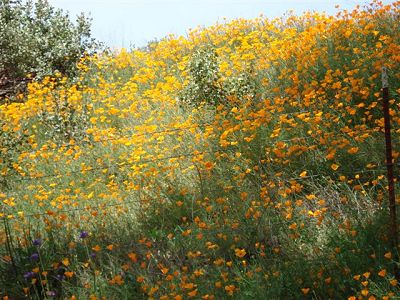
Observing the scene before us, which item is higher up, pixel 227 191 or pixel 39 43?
pixel 39 43

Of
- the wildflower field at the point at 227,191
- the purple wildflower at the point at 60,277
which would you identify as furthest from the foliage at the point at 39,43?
the purple wildflower at the point at 60,277

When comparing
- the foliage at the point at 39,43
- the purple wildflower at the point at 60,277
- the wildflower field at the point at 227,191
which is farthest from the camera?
the foliage at the point at 39,43

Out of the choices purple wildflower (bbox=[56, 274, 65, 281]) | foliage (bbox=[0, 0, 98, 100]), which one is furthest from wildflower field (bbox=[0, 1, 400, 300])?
foliage (bbox=[0, 0, 98, 100])

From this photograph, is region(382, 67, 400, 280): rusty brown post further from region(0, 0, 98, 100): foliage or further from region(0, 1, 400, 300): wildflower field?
region(0, 0, 98, 100): foliage

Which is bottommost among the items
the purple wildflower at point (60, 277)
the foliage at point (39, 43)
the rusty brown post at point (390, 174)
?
the purple wildflower at point (60, 277)

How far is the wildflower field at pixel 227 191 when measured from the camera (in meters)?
3.96

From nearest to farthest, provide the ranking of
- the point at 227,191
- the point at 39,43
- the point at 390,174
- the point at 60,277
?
the point at 390,174, the point at 60,277, the point at 227,191, the point at 39,43

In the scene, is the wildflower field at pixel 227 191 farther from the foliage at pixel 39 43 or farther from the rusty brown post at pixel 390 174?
the foliage at pixel 39 43

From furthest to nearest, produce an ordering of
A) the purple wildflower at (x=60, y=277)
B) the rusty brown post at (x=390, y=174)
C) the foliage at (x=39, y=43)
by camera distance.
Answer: the foliage at (x=39, y=43) < the purple wildflower at (x=60, y=277) < the rusty brown post at (x=390, y=174)

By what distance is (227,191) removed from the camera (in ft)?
16.9

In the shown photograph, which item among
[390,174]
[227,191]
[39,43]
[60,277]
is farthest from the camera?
[39,43]

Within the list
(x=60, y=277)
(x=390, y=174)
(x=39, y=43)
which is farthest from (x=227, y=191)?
(x=39, y=43)

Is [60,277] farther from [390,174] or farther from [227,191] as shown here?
[390,174]

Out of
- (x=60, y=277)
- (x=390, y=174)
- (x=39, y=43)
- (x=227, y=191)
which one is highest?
(x=39, y=43)
